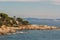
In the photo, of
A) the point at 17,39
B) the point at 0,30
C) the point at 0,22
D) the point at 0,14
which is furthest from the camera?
the point at 0,14

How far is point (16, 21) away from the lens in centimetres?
16000

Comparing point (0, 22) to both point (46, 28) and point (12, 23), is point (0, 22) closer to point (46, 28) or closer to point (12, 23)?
point (12, 23)

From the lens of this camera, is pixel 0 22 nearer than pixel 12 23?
Yes

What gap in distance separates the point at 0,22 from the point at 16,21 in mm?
20679

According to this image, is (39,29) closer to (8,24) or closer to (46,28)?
(46,28)

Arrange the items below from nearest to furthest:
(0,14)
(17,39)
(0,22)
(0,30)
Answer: (17,39) → (0,30) → (0,22) → (0,14)

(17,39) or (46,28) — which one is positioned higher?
(17,39)

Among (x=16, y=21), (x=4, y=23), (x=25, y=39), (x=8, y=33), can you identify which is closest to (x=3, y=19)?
(x=4, y=23)

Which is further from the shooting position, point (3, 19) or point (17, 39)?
point (3, 19)

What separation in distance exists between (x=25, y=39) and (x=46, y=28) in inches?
2167

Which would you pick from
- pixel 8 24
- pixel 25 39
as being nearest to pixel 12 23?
pixel 8 24

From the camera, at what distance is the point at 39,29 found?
154125 millimetres

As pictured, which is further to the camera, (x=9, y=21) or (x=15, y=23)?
(x=15, y=23)

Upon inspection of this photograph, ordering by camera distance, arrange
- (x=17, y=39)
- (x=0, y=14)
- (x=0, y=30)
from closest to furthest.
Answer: (x=17, y=39) → (x=0, y=30) → (x=0, y=14)
